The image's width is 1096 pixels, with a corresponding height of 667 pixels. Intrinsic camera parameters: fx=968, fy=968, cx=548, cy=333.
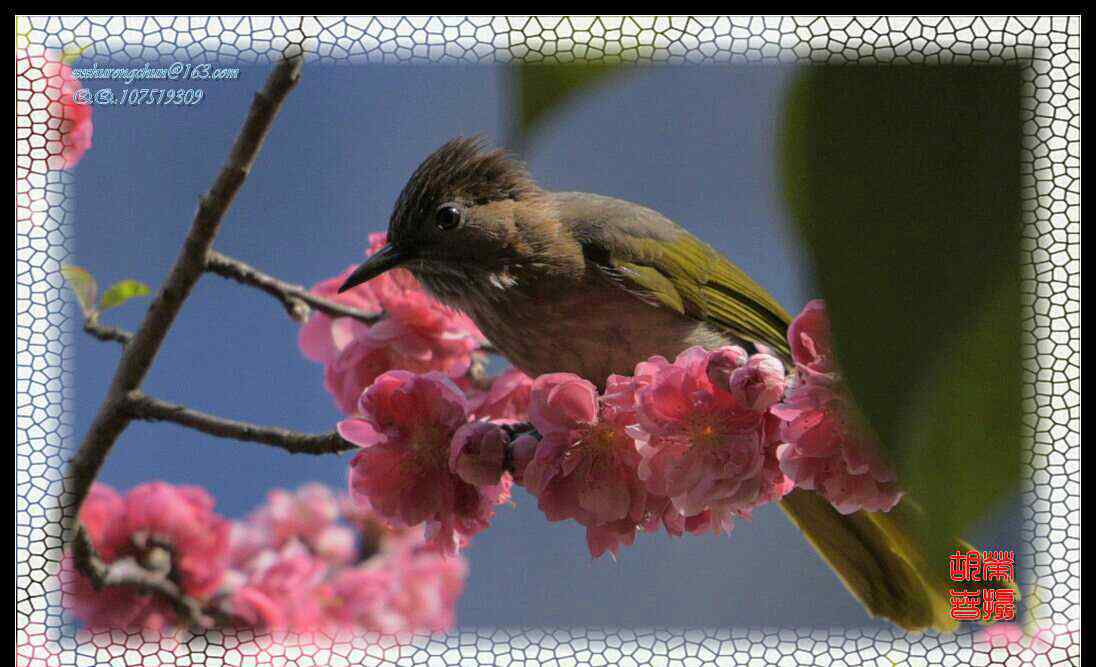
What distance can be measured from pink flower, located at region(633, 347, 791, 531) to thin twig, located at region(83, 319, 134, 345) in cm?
99

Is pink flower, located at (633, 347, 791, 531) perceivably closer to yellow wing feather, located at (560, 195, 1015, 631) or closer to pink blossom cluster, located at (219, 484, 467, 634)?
yellow wing feather, located at (560, 195, 1015, 631)

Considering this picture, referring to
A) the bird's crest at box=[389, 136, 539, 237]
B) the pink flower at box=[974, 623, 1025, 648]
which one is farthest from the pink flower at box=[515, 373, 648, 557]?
the pink flower at box=[974, 623, 1025, 648]

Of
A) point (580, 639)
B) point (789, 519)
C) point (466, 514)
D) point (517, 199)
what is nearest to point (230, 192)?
point (517, 199)

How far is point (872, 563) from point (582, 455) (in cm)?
71

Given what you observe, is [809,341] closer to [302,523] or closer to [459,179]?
[459,179]

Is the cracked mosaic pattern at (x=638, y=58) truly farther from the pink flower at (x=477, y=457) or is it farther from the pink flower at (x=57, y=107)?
the pink flower at (x=477, y=457)

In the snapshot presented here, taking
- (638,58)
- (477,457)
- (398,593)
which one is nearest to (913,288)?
(477,457)

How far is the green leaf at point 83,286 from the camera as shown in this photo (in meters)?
1.72

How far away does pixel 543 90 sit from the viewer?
2.48ft

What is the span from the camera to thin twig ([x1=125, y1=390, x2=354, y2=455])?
1.50 metres

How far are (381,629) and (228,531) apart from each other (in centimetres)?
42

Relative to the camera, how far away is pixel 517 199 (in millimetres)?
1893

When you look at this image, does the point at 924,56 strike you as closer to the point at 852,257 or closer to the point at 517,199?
the point at 517,199

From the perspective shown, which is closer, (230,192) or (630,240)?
(230,192)
